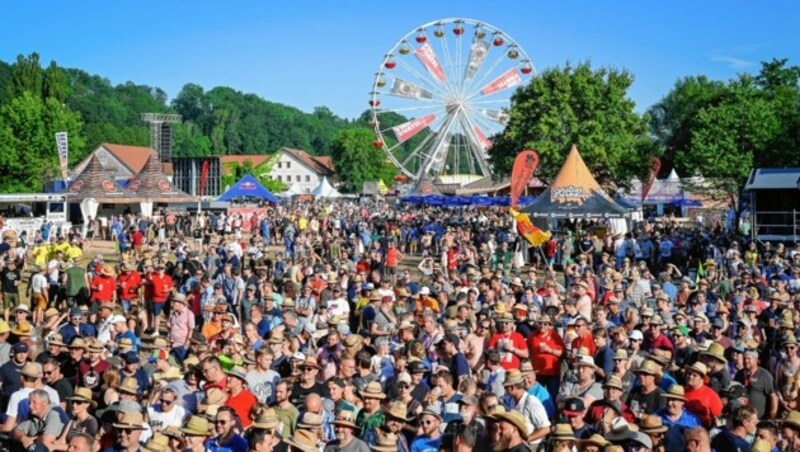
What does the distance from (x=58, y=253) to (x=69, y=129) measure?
46885mm

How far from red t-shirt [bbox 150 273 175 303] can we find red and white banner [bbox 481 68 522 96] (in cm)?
3903

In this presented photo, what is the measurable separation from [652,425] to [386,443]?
175 cm

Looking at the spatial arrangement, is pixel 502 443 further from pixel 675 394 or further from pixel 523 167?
pixel 523 167

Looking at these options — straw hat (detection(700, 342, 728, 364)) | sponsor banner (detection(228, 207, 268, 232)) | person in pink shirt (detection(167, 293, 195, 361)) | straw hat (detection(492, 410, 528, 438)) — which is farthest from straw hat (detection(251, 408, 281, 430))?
sponsor banner (detection(228, 207, 268, 232))

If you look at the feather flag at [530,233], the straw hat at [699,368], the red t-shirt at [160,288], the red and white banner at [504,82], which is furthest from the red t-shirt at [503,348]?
the red and white banner at [504,82]

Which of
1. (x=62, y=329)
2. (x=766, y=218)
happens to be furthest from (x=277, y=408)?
(x=766, y=218)

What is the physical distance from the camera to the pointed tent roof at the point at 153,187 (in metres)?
38.4

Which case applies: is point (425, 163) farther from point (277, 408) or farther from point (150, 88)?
point (150, 88)

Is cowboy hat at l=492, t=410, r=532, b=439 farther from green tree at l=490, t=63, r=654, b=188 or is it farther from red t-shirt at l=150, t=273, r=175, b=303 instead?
green tree at l=490, t=63, r=654, b=188

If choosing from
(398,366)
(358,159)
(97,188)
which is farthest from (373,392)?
(358,159)

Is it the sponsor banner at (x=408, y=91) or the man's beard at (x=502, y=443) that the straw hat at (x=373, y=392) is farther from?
Result: the sponsor banner at (x=408, y=91)

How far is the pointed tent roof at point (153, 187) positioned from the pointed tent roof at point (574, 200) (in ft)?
59.2

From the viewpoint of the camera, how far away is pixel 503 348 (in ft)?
29.0

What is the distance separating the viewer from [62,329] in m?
10.5
